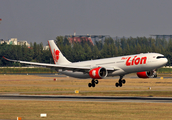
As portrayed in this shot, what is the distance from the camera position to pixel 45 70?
504ft

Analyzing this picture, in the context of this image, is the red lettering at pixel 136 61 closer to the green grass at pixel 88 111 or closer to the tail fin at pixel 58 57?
the green grass at pixel 88 111

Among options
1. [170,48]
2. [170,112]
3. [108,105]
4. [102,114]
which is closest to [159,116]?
[170,112]

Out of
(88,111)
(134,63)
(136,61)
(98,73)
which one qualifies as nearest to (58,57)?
(98,73)

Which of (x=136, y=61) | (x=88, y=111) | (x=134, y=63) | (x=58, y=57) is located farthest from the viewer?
(x=58, y=57)

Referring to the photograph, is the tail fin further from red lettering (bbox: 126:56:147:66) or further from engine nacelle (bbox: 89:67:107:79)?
red lettering (bbox: 126:56:147:66)

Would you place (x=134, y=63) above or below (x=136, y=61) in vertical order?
below

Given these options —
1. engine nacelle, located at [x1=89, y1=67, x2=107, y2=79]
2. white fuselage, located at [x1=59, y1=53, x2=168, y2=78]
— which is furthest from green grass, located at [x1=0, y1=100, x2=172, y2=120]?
engine nacelle, located at [x1=89, y1=67, x2=107, y2=79]

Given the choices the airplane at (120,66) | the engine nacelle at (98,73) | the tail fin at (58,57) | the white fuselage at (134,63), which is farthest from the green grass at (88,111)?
the tail fin at (58,57)

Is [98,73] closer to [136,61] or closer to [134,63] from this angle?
[134,63]

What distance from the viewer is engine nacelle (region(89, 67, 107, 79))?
2586 inches

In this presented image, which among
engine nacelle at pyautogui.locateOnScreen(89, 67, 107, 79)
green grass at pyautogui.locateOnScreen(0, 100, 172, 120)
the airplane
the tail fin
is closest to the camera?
green grass at pyautogui.locateOnScreen(0, 100, 172, 120)

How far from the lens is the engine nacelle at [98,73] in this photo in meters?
65.7

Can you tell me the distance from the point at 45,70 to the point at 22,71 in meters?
13.0

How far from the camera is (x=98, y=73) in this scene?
6562 cm
